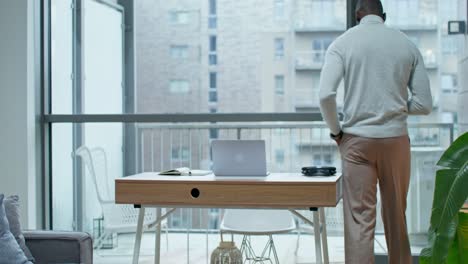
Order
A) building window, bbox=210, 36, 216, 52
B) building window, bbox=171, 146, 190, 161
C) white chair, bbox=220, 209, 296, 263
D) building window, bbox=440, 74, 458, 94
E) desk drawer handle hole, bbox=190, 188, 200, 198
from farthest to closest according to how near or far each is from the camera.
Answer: building window, bbox=171, 146, 190, 161, building window, bbox=210, 36, 216, 52, building window, bbox=440, 74, 458, 94, white chair, bbox=220, 209, 296, 263, desk drawer handle hole, bbox=190, 188, 200, 198

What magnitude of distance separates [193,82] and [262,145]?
4.51ft

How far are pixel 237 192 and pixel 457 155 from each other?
1.05m

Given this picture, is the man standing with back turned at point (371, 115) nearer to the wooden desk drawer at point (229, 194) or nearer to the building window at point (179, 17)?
the wooden desk drawer at point (229, 194)

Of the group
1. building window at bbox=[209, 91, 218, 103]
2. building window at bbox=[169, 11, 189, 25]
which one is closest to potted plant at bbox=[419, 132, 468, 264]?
building window at bbox=[209, 91, 218, 103]

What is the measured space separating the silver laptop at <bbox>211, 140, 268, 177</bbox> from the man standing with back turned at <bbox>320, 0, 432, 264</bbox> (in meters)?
0.40

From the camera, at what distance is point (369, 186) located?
339 cm

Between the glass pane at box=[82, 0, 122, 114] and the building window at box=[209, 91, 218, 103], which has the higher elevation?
the glass pane at box=[82, 0, 122, 114]

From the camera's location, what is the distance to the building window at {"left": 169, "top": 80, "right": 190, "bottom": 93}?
4746mm

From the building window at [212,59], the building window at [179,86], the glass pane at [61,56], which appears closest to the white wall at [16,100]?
the glass pane at [61,56]

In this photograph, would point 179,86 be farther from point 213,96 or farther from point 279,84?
point 279,84

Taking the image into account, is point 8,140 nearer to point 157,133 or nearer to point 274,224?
point 157,133

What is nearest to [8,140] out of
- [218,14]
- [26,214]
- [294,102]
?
[26,214]

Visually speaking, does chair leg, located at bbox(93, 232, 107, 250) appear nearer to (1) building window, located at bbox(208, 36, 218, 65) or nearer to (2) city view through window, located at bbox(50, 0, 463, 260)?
(2) city view through window, located at bbox(50, 0, 463, 260)

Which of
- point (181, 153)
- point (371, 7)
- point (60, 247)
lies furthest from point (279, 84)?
point (60, 247)
